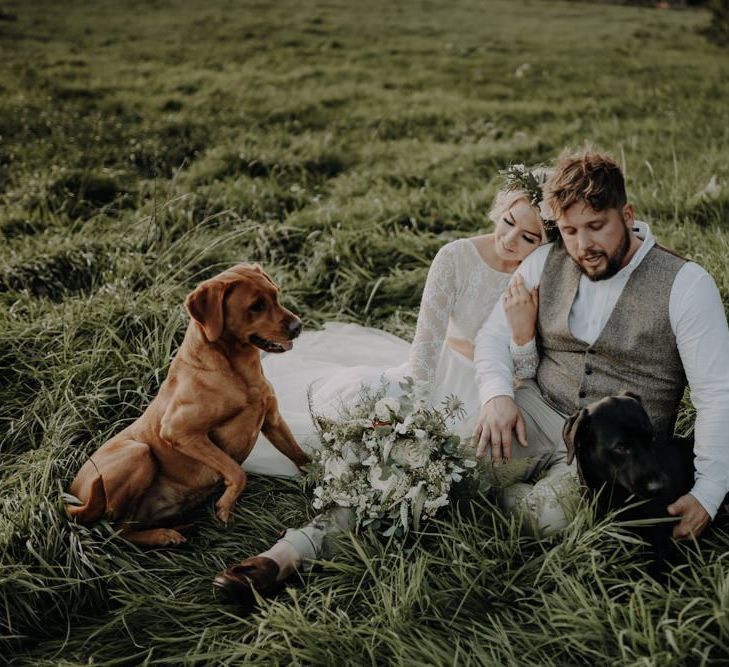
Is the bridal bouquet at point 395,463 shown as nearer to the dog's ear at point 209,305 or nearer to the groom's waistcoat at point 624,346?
the groom's waistcoat at point 624,346

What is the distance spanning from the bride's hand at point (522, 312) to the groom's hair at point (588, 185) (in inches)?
16.3

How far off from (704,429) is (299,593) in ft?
5.75

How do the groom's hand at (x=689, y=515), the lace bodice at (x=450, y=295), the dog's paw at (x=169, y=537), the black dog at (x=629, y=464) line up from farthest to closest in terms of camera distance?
the lace bodice at (x=450, y=295) < the dog's paw at (x=169, y=537) < the groom's hand at (x=689, y=515) < the black dog at (x=629, y=464)

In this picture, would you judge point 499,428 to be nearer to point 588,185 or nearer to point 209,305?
point 588,185

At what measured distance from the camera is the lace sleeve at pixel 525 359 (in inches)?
134

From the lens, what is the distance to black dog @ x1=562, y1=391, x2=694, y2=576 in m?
2.68

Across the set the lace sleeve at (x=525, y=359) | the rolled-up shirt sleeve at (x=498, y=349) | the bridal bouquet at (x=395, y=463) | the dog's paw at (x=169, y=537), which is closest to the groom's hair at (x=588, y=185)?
the rolled-up shirt sleeve at (x=498, y=349)

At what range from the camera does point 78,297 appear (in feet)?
16.5

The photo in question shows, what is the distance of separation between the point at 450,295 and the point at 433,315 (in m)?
0.14

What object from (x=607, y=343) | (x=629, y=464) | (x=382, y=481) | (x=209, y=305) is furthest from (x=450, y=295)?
(x=629, y=464)

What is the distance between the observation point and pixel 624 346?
119 inches

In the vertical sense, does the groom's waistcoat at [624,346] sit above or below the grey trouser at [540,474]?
above

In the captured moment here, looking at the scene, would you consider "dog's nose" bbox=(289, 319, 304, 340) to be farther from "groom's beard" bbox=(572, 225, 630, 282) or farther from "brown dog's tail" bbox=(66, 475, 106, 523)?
"groom's beard" bbox=(572, 225, 630, 282)

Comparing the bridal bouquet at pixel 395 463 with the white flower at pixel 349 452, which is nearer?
the bridal bouquet at pixel 395 463
